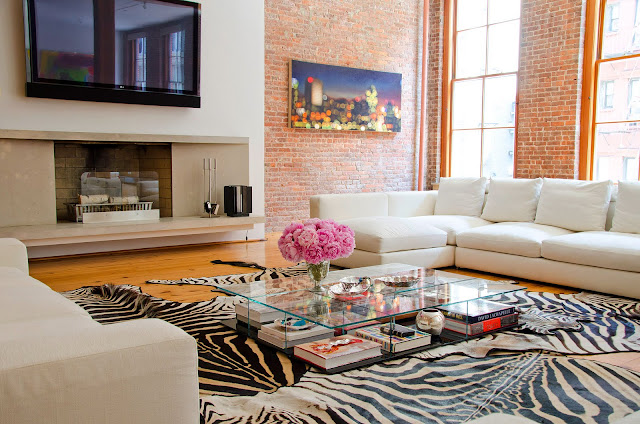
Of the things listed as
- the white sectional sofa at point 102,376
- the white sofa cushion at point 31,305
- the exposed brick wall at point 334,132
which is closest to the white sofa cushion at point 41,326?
the white sofa cushion at point 31,305

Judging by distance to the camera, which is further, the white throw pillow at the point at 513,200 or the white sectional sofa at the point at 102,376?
the white throw pillow at the point at 513,200

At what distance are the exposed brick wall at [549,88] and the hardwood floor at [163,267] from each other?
297cm

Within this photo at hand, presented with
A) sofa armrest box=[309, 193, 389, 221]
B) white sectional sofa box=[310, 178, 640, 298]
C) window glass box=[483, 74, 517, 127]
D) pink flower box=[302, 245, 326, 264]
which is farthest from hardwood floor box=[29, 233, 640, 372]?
window glass box=[483, 74, 517, 127]

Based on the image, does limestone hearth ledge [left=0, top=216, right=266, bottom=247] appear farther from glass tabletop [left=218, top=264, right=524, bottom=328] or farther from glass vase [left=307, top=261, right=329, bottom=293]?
glass vase [left=307, top=261, right=329, bottom=293]

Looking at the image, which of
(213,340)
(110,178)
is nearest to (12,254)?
(213,340)

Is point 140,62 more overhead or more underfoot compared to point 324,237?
more overhead

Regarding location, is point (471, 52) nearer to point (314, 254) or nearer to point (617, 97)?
point (617, 97)

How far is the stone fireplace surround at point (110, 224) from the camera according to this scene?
5270mm

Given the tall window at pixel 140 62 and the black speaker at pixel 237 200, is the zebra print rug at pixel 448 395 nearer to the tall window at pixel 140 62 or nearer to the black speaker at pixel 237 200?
the black speaker at pixel 237 200

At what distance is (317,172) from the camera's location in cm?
793

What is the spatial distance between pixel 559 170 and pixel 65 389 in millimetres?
6964

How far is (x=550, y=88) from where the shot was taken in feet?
24.3

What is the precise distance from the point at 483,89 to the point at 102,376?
7.80 metres

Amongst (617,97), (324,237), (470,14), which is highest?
(470,14)
